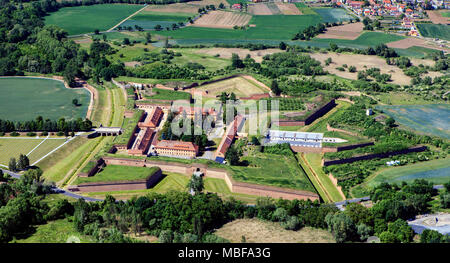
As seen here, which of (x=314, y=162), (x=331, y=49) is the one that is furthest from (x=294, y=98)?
(x=331, y=49)

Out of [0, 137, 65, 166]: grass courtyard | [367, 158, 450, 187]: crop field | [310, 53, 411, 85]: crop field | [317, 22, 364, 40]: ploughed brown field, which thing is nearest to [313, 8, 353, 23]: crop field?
[317, 22, 364, 40]: ploughed brown field

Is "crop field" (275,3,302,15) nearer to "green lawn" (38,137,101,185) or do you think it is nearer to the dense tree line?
the dense tree line

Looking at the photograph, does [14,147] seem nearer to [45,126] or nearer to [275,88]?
[45,126]

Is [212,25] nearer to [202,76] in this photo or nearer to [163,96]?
[202,76]

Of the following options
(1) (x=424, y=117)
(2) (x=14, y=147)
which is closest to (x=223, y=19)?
(1) (x=424, y=117)

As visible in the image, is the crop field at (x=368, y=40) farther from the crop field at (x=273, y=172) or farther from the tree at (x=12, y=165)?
the tree at (x=12, y=165)

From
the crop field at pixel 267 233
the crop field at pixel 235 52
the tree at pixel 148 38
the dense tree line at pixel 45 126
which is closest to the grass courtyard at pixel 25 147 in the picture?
the dense tree line at pixel 45 126
